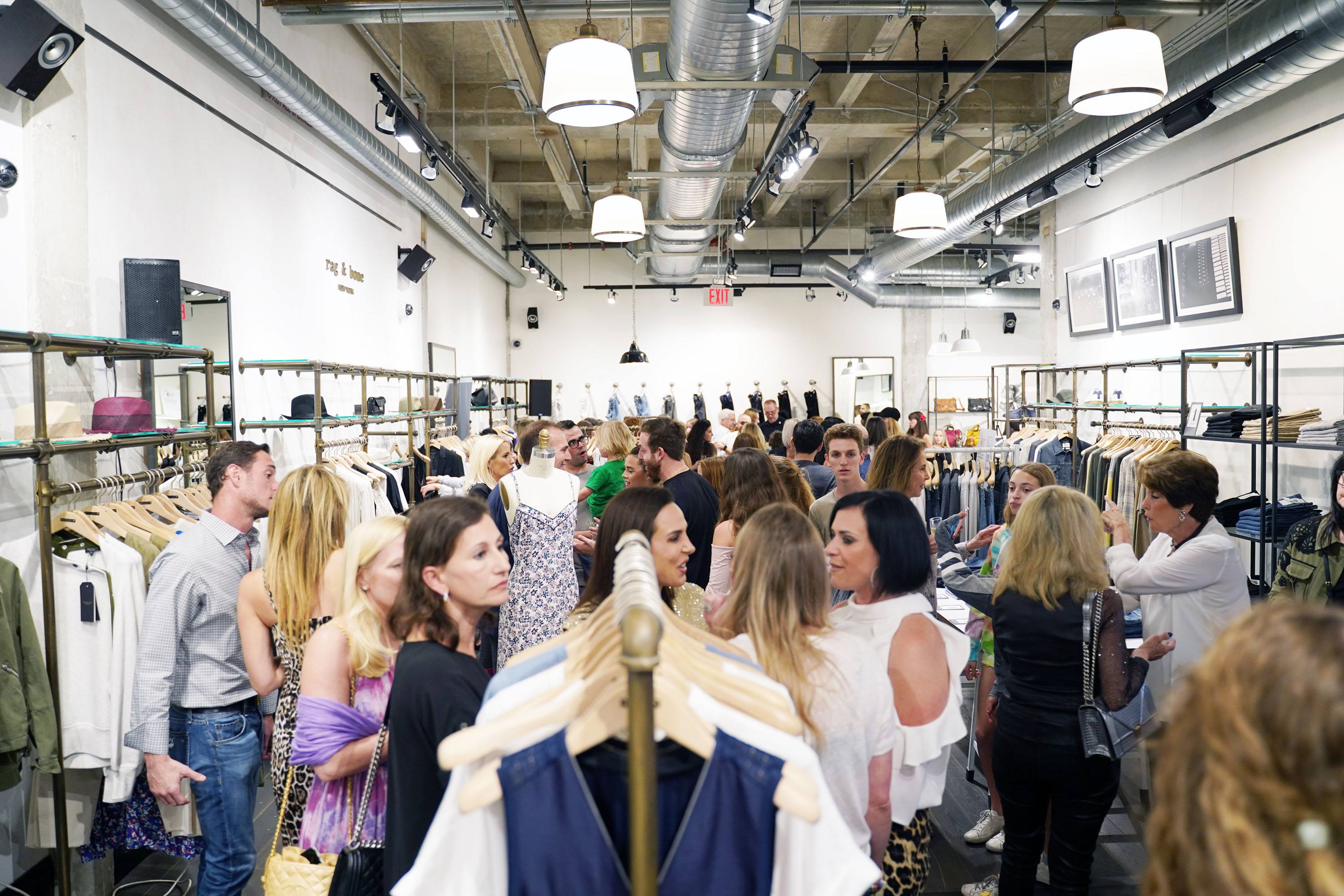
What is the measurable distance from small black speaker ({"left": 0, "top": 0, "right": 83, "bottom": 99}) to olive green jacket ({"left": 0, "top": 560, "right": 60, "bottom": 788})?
2061mm

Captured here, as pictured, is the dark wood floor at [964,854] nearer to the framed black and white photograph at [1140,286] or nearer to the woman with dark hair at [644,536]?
the woman with dark hair at [644,536]

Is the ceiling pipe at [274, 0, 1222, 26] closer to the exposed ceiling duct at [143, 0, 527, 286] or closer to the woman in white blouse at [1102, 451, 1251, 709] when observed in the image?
the exposed ceiling duct at [143, 0, 527, 286]

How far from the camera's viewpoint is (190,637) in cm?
277

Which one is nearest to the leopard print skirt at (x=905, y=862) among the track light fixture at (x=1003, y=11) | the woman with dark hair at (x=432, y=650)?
the woman with dark hair at (x=432, y=650)

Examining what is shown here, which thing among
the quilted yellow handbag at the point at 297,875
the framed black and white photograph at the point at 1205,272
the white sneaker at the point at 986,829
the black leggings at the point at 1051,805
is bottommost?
the white sneaker at the point at 986,829

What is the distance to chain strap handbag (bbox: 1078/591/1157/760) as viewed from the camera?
2.46 m

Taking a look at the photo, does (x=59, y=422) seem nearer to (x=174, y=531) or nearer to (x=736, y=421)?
(x=174, y=531)

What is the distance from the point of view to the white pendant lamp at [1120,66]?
159 inches

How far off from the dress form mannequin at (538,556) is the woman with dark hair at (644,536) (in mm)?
1269

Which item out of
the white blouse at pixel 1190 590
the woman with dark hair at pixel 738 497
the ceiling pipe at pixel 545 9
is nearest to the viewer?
the white blouse at pixel 1190 590

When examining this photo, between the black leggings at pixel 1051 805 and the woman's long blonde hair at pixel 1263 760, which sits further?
the black leggings at pixel 1051 805

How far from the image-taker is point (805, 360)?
59.2 ft

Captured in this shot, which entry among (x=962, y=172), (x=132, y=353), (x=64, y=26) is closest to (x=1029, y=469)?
(x=132, y=353)

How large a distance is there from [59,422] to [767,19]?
145 inches
